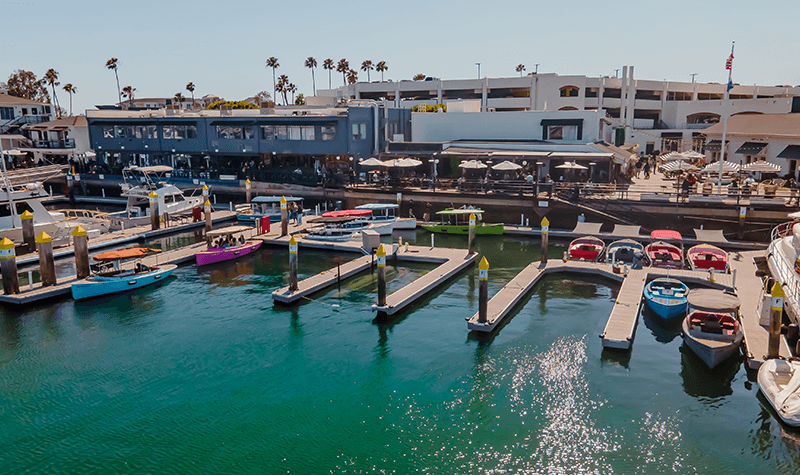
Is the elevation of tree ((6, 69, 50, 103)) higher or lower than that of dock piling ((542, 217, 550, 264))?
higher

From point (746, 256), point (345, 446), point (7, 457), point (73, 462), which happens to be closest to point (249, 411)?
point (345, 446)

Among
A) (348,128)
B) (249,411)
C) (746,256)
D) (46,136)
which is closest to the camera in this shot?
(249,411)

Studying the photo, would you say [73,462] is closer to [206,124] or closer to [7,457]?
[7,457]

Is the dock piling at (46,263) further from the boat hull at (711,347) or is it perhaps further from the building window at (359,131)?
the building window at (359,131)

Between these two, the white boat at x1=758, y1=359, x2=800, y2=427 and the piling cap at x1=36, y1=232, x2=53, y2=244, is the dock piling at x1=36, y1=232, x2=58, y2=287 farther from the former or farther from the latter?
the white boat at x1=758, y1=359, x2=800, y2=427

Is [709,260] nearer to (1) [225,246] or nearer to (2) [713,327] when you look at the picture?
(2) [713,327]

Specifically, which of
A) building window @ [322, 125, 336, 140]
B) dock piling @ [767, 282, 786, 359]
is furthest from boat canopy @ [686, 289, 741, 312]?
building window @ [322, 125, 336, 140]
